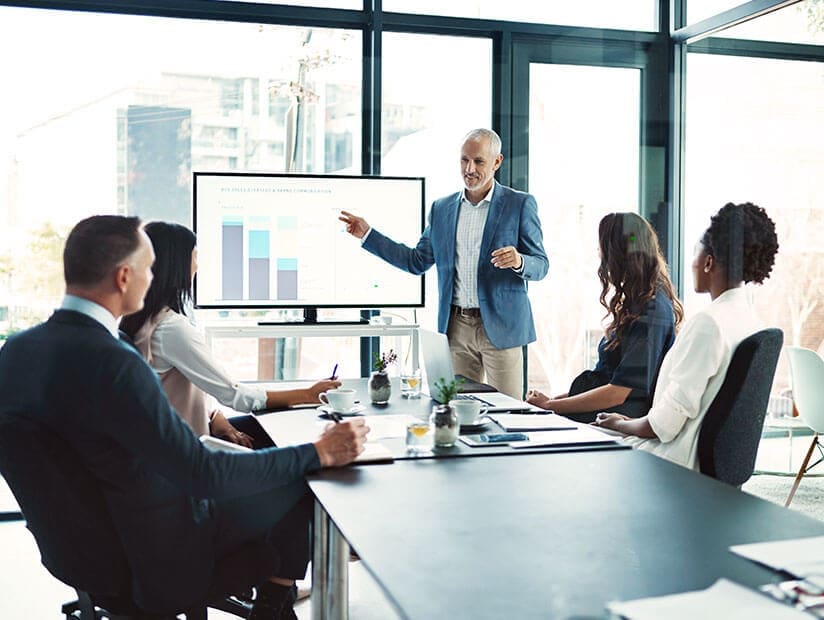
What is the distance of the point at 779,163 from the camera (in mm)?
4215

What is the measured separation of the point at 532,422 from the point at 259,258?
7.87 ft

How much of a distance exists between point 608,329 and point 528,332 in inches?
44.0

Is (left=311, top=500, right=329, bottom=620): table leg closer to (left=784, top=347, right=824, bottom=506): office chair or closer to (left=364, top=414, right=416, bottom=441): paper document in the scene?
(left=364, top=414, right=416, bottom=441): paper document

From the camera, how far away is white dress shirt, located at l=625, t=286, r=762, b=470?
97.8 inches

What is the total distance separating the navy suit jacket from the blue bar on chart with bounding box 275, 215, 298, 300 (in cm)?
275

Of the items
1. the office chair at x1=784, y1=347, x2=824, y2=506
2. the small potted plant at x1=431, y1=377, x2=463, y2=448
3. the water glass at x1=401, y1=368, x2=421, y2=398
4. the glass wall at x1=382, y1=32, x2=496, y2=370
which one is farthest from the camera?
the glass wall at x1=382, y1=32, x2=496, y2=370

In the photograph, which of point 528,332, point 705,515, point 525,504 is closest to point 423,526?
point 525,504

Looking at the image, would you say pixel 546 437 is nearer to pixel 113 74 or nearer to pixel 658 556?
pixel 658 556

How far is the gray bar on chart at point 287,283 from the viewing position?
465 centimetres

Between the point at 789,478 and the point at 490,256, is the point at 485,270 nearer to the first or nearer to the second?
the point at 490,256

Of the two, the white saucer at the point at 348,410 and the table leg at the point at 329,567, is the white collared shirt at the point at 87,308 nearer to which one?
the table leg at the point at 329,567

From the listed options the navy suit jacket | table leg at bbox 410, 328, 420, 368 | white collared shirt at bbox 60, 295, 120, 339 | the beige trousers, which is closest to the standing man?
the beige trousers

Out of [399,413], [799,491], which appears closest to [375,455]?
[399,413]

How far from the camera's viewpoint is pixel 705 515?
5.37ft
